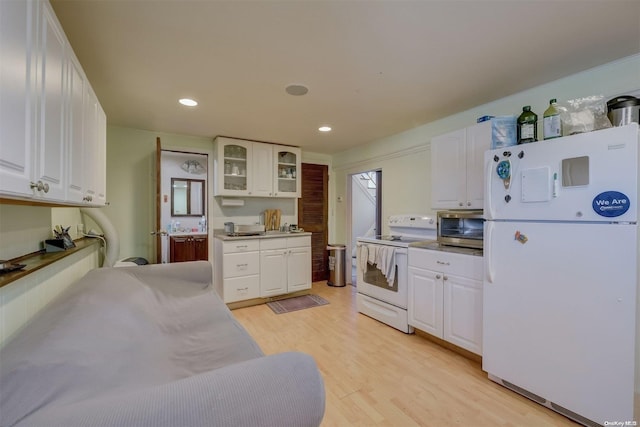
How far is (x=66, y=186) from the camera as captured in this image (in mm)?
1239

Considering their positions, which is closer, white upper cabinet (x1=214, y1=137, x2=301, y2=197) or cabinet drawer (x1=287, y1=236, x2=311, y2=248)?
white upper cabinet (x1=214, y1=137, x2=301, y2=197)

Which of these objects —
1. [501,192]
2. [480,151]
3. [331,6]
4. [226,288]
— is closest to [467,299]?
[501,192]

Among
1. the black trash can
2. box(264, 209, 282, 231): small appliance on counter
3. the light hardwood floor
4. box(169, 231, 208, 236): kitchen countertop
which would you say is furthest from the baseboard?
box(169, 231, 208, 236): kitchen countertop

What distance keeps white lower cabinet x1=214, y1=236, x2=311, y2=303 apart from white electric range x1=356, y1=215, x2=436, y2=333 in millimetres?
980

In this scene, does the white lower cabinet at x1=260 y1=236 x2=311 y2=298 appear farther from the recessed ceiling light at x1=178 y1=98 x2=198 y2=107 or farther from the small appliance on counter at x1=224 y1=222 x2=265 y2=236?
the recessed ceiling light at x1=178 y1=98 x2=198 y2=107

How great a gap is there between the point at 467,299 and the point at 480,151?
1.26 meters

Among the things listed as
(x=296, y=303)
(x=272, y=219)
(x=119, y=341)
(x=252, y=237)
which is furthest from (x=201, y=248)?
(x=119, y=341)

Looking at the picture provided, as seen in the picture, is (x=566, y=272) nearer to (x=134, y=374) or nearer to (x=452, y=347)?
(x=452, y=347)

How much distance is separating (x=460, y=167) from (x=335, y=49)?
1.57 meters

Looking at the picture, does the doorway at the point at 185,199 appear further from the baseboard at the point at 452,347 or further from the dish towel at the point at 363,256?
the baseboard at the point at 452,347

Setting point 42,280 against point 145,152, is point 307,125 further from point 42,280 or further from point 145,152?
point 42,280

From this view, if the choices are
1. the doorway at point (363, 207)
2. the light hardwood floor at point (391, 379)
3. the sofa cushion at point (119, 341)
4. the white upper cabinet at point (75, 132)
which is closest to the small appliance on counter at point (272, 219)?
the light hardwood floor at point (391, 379)

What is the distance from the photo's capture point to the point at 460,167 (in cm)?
248

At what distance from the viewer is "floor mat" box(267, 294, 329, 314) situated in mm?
3365
